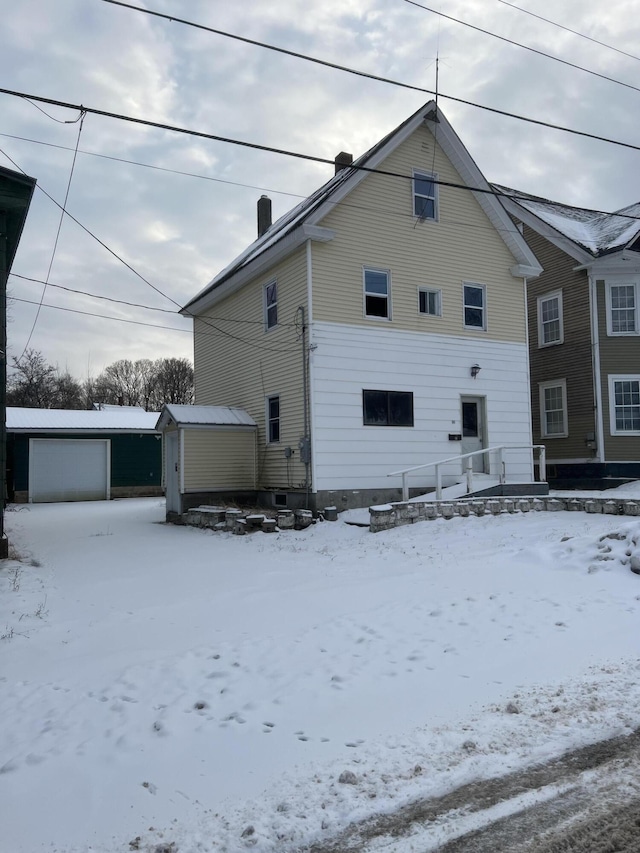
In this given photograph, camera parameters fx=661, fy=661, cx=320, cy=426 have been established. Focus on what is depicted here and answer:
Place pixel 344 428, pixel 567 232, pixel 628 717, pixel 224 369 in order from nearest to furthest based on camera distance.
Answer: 1. pixel 628 717
2. pixel 344 428
3. pixel 224 369
4. pixel 567 232

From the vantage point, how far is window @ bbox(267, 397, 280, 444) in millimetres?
16922

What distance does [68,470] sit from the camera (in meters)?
26.3

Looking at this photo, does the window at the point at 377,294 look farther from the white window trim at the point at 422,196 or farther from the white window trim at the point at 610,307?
the white window trim at the point at 610,307

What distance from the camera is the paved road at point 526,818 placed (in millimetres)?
3043

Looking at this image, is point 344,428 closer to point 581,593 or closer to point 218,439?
point 218,439

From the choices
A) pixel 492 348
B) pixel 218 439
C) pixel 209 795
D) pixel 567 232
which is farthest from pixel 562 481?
pixel 209 795

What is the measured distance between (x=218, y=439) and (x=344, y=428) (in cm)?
357

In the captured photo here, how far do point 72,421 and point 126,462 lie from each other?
270 cm

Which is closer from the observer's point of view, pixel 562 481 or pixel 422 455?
pixel 422 455

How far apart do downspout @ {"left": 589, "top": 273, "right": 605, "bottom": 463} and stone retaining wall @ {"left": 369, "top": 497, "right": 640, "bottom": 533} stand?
6.68 meters

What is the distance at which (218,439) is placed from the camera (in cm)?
1706

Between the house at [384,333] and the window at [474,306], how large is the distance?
0.03 m

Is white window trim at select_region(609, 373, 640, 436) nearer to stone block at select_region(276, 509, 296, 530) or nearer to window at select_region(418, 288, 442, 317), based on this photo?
window at select_region(418, 288, 442, 317)

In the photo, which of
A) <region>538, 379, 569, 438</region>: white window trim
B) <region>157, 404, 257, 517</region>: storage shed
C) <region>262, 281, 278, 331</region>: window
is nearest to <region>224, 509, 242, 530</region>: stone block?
<region>157, 404, 257, 517</region>: storage shed
